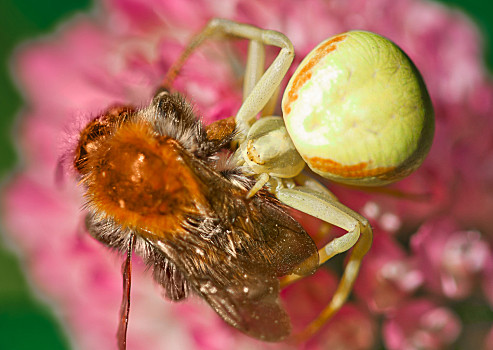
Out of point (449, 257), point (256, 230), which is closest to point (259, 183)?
point (256, 230)

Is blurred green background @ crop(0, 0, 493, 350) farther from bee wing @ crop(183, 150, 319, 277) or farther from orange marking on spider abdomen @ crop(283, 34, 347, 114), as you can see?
bee wing @ crop(183, 150, 319, 277)

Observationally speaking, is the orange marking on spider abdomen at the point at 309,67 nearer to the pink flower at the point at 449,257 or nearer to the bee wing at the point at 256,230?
the bee wing at the point at 256,230

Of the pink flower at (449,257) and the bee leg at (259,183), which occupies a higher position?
the bee leg at (259,183)

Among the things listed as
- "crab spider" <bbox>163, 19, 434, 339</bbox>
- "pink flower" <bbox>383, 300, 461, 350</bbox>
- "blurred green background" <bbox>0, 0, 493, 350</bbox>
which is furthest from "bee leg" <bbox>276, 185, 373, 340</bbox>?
"blurred green background" <bbox>0, 0, 493, 350</bbox>

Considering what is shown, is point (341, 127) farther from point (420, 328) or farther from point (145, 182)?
point (420, 328)

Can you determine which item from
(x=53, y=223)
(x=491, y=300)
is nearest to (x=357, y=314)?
(x=491, y=300)

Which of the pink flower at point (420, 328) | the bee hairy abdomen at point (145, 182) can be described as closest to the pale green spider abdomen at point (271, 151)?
the bee hairy abdomen at point (145, 182)
